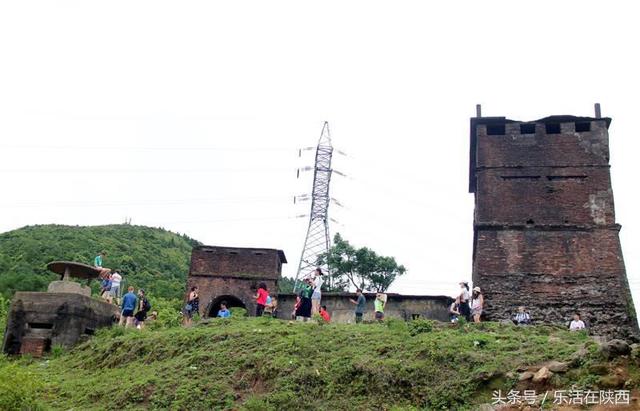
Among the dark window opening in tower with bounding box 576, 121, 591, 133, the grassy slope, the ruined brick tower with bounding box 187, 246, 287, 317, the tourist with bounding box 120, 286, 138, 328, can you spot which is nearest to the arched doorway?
the ruined brick tower with bounding box 187, 246, 287, 317

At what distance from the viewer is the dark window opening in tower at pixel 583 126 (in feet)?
80.6

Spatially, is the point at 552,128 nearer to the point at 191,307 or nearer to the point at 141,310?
the point at 191,307

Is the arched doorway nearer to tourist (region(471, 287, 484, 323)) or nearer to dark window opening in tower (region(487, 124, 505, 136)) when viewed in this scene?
dark window opening in tower (region(487, 124, 505, 136))

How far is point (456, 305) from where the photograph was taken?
62.9ft

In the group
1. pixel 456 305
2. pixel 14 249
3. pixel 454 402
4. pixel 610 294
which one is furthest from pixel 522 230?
pixel 14 249

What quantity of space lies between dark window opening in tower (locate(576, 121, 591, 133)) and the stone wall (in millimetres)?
16015

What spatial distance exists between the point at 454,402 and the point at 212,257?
58.3 feet

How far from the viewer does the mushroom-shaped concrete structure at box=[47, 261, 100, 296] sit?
20359 millimetres

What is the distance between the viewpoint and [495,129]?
2509 centimetres

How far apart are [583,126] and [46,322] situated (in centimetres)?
1738

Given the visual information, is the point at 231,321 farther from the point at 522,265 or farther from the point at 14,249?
the point at 14,249

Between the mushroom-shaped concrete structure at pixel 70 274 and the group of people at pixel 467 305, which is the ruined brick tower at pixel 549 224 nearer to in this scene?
the group of people at pixel 467 305

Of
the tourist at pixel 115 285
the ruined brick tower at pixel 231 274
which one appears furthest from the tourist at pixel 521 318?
the tourist at pixel 115 285

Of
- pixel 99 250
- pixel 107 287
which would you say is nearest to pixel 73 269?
pixel 107 287
